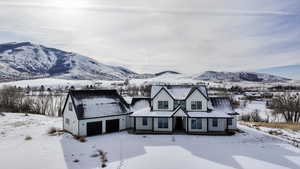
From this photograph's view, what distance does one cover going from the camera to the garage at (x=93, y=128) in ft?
73.2

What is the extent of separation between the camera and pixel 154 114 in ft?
78.3

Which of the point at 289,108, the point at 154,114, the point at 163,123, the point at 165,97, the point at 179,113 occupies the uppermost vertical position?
the point at 165,97

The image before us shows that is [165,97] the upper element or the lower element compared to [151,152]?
upper

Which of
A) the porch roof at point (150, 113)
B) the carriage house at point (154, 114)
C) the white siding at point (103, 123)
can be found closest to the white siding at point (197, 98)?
the carriage house at point (154, 114)

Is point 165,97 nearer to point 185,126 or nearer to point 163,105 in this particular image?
point 163,105

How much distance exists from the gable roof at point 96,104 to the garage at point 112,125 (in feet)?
3.49

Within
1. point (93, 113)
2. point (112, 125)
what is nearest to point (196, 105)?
point (112, 125)


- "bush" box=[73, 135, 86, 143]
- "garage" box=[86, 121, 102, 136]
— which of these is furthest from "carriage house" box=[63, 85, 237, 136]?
"bush" box=[73, 135, 86, 143]

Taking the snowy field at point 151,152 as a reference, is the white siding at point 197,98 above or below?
above

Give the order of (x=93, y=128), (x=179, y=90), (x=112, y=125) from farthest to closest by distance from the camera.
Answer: (x=179, y=90) → (x=112, y=125) → (x=93, y=128)

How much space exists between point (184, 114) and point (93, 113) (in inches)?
459

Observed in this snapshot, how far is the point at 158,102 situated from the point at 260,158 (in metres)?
13.1

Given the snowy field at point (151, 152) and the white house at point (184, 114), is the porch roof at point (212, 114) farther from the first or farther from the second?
the snowy field at point (151, 152)

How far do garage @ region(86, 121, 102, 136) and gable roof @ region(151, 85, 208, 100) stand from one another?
793 cm
